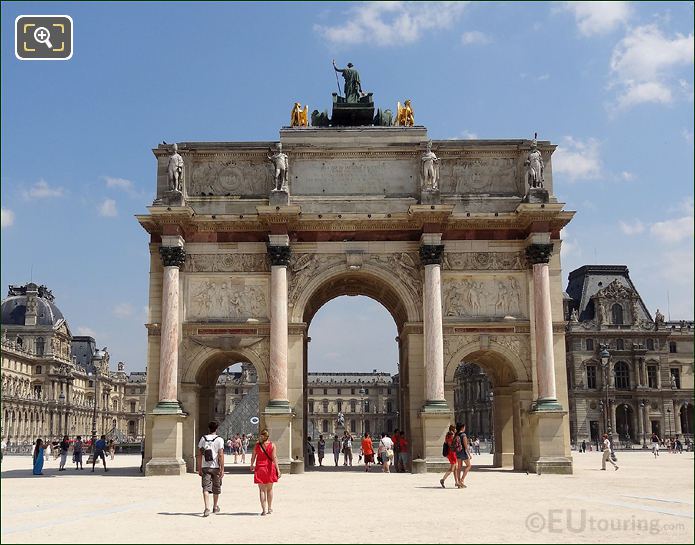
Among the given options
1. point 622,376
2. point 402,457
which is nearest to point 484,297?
point 402,457

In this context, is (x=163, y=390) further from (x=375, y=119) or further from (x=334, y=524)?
(x=334, y=524)

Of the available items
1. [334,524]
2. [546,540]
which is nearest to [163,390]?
A: [334,524]

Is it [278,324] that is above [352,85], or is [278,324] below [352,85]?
below

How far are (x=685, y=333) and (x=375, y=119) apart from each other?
3034 inches

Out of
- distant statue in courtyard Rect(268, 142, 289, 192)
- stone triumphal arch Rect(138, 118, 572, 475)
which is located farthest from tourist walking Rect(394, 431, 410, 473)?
distant statue in courtyard Rect(268, 142, 289, 192)

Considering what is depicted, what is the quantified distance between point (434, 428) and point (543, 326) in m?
5.68

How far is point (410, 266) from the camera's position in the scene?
105 ft

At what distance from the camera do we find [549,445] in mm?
29672

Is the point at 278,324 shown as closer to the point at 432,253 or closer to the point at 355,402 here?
the point at 432,253

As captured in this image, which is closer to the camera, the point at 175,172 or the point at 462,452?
the point at 462,452

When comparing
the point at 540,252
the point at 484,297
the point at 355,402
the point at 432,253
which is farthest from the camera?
the point at 355,402

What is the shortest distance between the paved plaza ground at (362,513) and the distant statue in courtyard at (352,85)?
1692cm

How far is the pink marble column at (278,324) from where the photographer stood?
99.3 ft

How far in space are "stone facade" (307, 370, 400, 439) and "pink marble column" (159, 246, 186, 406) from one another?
124 metres
